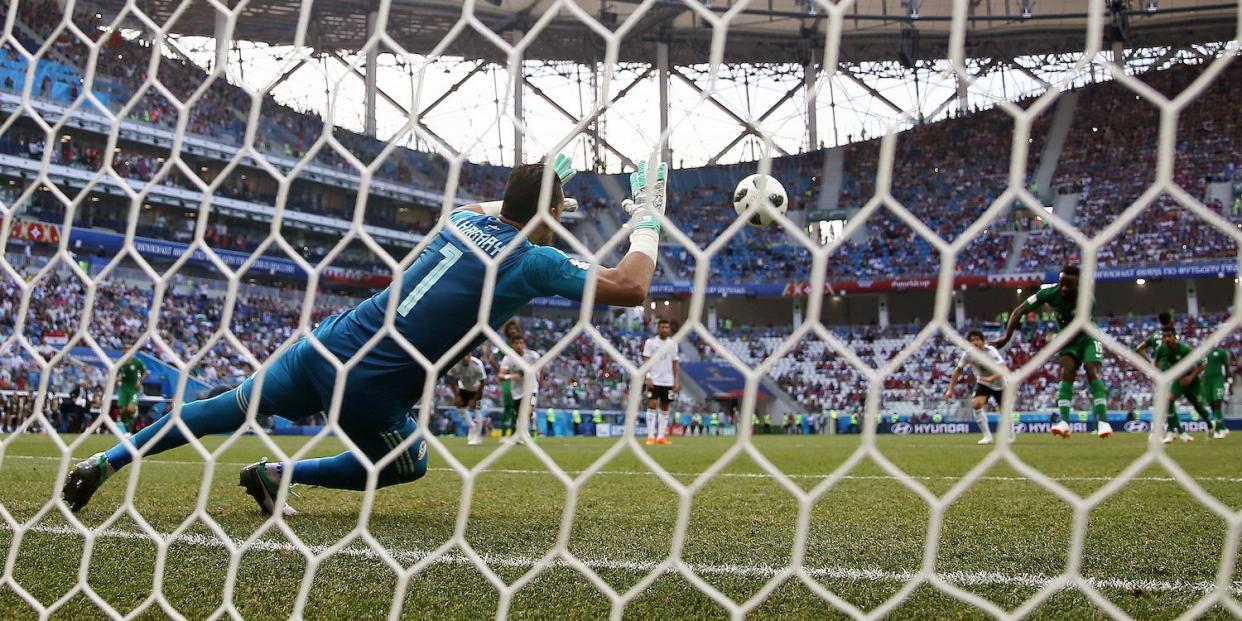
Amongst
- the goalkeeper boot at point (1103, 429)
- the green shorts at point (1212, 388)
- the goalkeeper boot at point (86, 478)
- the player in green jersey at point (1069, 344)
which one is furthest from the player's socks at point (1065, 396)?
the goalkeeper boot at point (86, 478)

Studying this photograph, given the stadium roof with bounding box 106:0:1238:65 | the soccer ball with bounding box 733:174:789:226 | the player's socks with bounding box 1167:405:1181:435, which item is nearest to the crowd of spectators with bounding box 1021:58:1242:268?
the stadium roof with bounding box 106:0:1238:65

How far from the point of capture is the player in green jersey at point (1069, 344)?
8.08 m

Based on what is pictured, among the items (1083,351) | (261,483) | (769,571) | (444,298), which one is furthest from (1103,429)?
(444,298)

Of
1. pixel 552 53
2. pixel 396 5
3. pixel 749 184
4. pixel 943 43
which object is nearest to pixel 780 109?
pixel 943 43

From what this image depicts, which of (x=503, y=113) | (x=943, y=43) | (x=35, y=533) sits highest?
(x=943, y=43)

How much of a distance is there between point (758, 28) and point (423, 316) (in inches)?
1435

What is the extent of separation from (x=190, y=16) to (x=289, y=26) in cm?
505

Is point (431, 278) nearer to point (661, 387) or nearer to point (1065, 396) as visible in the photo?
point (1065, 396)

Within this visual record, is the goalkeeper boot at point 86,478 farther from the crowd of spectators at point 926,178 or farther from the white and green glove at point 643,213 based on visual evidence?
the crowd of spectators at point 926,178

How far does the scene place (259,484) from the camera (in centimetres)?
410

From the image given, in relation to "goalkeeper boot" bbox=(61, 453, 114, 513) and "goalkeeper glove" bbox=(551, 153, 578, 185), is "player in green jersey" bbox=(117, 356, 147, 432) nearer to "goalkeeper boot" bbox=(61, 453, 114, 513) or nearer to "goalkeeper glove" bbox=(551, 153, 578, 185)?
"goalkeeper boot" bbox=(61, 453, 114, 513)

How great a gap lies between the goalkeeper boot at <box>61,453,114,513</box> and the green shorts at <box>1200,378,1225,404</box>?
14.2 m

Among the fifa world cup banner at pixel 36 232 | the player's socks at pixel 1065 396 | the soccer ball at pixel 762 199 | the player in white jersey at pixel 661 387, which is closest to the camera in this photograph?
the soccer ball at pixel 762 199

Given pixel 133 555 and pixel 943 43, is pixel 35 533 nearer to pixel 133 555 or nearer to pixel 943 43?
pixel 133 555
